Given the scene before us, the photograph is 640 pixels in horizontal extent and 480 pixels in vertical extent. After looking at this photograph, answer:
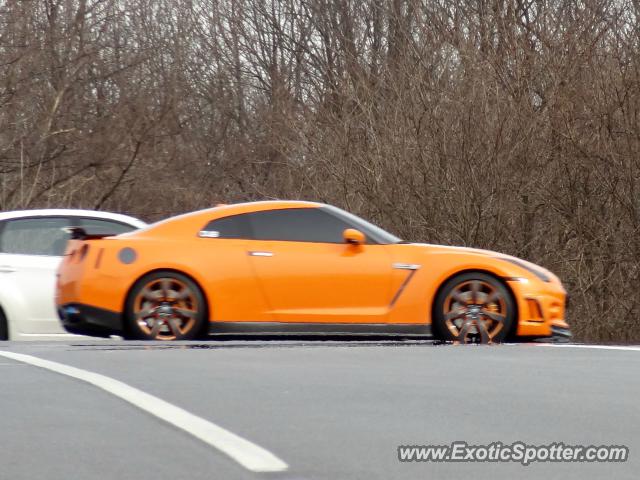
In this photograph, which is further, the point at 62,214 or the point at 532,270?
the point at 62,214

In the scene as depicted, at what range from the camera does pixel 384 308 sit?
1289cm

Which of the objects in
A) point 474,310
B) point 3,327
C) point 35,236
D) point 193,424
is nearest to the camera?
Result: point 193,424

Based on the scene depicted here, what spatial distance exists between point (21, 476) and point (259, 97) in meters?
35.8

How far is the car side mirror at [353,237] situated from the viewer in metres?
12.9

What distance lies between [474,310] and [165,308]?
2464mm

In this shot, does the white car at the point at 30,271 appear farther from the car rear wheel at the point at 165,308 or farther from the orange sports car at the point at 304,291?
the car rear wheel at the point at 165,308

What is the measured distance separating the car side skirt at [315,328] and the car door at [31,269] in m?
2.84

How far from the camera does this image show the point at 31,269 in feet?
49.8

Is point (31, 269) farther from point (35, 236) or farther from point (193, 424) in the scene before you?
point (193, 424)

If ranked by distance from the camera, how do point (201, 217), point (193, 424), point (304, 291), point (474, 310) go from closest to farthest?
point (193, 424) → point (474, 310) → point (304, 291) → point (201, 217)

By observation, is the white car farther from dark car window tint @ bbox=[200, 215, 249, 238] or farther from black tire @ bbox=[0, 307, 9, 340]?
dark car window tint @ bbox=[200, 215, 249, 238]

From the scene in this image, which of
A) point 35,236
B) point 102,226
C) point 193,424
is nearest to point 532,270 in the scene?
point 102,226

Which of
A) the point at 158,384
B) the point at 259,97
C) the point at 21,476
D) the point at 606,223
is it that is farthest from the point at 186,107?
the point at 21,476

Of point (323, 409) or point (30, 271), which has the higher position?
point (30, 271)
